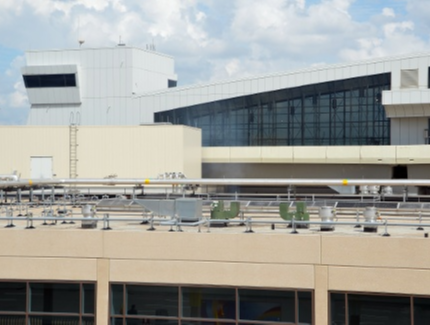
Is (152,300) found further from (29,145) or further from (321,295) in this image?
(29,145)

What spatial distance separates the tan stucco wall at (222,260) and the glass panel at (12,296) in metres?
0.29

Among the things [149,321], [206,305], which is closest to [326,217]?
[206,305]

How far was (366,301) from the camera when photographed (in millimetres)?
19172

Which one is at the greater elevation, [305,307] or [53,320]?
[305,307]

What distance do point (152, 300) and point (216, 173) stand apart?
114ft

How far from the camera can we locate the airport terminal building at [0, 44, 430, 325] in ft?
63.6

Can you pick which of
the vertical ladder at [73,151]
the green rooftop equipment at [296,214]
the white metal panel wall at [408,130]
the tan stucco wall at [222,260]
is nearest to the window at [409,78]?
the white metal panel wall at [408,130]

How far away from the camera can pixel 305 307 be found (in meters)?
19.6

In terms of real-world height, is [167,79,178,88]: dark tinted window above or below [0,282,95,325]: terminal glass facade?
above

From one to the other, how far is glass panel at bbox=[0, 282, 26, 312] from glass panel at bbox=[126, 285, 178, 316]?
2898 mm

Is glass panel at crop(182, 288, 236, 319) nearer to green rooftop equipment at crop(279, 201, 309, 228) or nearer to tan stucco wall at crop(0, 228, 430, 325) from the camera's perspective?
tan stucco wall at crop(0, 228, 430, 325)

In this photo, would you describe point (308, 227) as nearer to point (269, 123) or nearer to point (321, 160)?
point (321, 160)

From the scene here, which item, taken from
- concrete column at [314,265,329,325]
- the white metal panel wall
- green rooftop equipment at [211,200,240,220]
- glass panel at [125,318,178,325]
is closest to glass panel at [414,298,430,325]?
concrete column at [314,265,329,325]

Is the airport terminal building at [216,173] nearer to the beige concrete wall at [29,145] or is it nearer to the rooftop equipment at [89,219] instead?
the beige concrete wall at [29,145]
